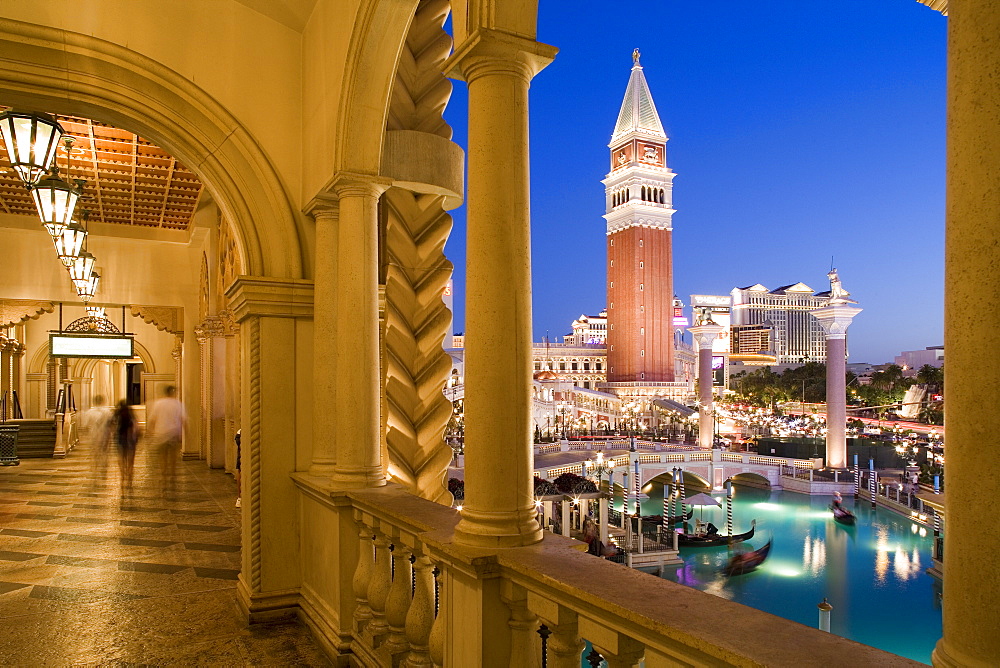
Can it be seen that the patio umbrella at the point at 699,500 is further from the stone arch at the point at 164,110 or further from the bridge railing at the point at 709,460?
the stone arch at the point at 164,110

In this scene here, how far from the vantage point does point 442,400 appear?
11.9 feet

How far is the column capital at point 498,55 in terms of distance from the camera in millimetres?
2244

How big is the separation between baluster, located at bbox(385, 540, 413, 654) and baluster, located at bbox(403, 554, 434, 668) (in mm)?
128

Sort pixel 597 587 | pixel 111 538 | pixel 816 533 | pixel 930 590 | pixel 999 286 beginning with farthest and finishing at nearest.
→ pixel 816 533
pixel 930 590
pixel 111 538
pixel 597 587
pixel 999 286

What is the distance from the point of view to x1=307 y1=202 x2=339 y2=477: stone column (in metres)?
4.00

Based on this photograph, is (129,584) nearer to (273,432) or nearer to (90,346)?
(273,432)

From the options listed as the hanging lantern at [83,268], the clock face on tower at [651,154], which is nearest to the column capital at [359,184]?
the hanging lantern at [83,268]

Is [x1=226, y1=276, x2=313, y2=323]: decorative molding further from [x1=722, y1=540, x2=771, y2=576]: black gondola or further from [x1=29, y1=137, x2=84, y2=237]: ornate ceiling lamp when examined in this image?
[x1=722, y1=540, x2=771, y2=576]: black gondola

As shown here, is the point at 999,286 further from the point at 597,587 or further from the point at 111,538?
the point at 111,538

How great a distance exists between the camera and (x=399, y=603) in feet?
9.54

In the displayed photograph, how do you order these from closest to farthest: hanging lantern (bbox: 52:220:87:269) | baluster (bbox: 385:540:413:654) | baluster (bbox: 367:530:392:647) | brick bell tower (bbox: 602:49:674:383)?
baluster (bbox: 385:540:413:654) < baluster (bbox: 367:530:392:647) < hanging lantern (bbox: 52:220:87:269) < brick bell tower (bbox: 602:49:674:383)

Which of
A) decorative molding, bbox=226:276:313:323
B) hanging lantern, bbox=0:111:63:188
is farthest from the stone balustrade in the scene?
hanging lantern, bbox=0:111:63:188

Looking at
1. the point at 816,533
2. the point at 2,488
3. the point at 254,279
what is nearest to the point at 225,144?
the point at 254,279

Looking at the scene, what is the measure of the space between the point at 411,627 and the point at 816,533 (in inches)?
1033
